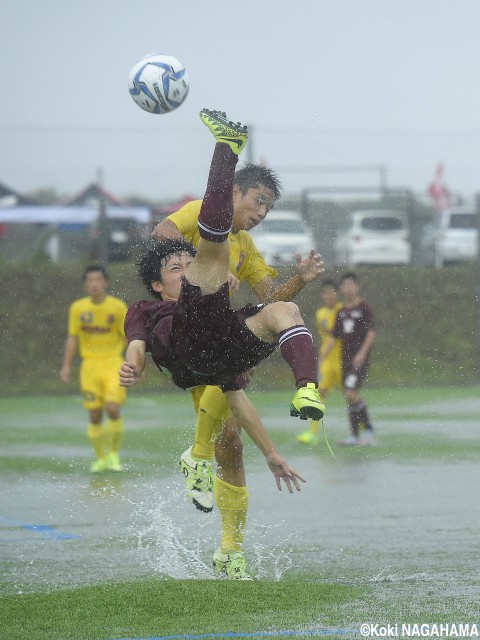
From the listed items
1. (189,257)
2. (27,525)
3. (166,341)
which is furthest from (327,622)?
(27,525)

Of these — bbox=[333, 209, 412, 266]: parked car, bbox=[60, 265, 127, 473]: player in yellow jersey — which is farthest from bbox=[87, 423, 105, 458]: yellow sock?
bbox=[333, 209, 412, 266]: parked car

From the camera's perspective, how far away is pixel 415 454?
12117 mm

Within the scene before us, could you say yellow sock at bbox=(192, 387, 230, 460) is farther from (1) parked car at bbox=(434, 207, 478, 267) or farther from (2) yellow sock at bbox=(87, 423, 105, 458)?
(1) parked car at bbox=(434, 207, 478, 267)

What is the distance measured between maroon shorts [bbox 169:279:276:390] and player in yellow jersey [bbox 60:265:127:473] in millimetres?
5764

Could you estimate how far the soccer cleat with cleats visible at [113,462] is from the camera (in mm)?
11219

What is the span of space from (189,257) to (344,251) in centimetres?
1647

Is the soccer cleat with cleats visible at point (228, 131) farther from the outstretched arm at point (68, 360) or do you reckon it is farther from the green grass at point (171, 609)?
the outstretched arm at point (68, 360)

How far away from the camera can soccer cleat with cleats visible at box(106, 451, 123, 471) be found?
36.8 ft

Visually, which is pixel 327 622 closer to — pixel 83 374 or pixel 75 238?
pixel 83 374

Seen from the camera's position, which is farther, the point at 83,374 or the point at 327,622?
the point at 83,374

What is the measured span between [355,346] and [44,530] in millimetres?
7235

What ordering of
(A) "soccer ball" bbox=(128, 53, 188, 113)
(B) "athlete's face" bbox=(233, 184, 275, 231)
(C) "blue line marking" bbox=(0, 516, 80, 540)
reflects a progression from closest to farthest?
(B) "athlete's face" bbox=(233, 184, 275, 231) < (A) "soccer ball" bbox=(128, 53, 188, 113) < (C) "blue line marking" bbox=(0, 516, 80, 540)

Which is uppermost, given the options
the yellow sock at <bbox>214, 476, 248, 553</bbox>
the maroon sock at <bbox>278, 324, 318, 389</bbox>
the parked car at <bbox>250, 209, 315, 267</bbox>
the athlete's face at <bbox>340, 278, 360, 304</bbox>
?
the maroon sock at <bbox>278, 324, 318, 389</bbox>

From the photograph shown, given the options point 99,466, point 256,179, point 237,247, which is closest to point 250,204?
point 256,179
